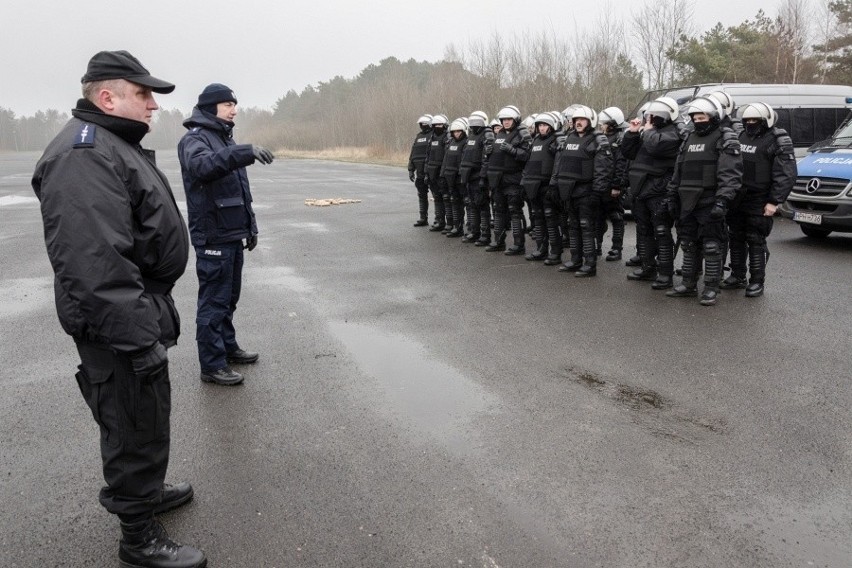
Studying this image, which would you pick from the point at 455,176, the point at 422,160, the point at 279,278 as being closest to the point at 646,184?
the point at 455,176

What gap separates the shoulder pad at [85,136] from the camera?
268 centimetres

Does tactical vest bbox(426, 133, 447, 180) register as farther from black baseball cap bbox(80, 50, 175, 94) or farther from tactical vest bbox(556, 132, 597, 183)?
black baseball cap bbox(80, 50, 175, 94)

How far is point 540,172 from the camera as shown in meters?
9.56

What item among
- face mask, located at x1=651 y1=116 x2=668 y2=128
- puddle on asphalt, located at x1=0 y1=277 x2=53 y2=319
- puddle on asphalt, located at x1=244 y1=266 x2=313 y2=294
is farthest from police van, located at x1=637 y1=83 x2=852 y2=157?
puddle on asphalt, located at x1=0 y1=277 x2=53 y2=319

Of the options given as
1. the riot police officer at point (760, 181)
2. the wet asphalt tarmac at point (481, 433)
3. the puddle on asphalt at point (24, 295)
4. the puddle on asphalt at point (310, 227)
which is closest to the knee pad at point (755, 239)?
the riot police officer at point (760, 181)

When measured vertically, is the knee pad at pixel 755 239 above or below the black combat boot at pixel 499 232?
above

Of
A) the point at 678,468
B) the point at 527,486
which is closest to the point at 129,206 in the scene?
the point at 527,486

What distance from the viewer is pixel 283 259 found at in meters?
10.2

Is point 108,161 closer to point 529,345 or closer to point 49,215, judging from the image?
point 49,215

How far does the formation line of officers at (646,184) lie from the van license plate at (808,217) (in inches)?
75.1

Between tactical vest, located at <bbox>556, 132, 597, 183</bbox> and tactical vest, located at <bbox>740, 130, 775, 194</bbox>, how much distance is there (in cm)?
178

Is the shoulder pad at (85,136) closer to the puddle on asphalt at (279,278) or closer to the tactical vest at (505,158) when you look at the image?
the puddle on asphalt at (279,278)

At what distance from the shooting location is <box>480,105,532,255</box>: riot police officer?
33.4 feet

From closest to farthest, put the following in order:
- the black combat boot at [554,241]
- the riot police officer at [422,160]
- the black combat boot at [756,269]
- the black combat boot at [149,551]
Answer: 1. the black combat boot at [149,551]
2. the black combat boot at [756,269]
3. the black combat boot at [554,241]
4. the riot police officer at [422,160]
